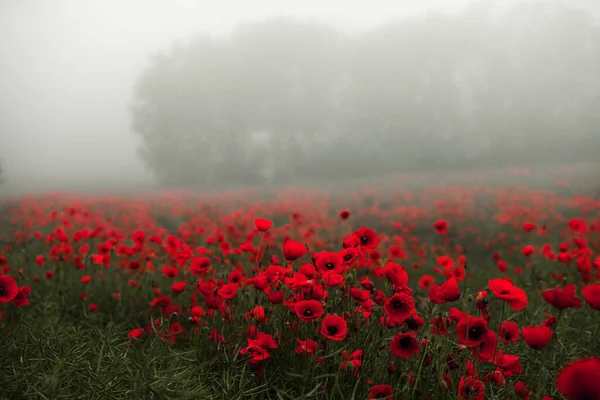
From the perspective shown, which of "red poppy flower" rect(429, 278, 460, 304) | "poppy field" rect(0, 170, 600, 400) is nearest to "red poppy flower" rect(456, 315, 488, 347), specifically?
"poppy field" rect(0, 170, 600, 400)

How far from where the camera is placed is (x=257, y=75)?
914 inches

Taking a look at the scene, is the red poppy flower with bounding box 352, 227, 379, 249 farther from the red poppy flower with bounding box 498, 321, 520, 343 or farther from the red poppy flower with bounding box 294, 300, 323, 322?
the red poppy flower with bounding box 498, 321, 520, 343

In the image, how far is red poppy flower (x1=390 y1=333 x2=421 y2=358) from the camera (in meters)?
1.66

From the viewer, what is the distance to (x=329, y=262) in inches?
78.1

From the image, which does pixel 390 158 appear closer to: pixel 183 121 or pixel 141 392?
pixel 183 121

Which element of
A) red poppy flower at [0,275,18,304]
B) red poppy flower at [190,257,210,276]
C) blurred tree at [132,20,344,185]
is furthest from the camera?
blurred tree at [132,20,344,185]

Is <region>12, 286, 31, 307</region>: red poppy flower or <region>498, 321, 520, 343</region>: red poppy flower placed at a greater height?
Answer: <region>12, 286, 31, 307</region>: red poppy flower

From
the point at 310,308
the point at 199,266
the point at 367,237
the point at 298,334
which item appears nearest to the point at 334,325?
the point at 310,308

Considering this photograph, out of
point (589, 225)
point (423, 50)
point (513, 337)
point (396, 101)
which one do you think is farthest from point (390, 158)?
point (513, 337)

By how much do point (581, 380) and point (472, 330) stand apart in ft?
2.20

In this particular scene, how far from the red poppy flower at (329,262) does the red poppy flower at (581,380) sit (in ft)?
3.58

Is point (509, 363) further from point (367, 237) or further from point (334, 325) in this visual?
point (367, 237)

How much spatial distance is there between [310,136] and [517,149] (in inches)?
422

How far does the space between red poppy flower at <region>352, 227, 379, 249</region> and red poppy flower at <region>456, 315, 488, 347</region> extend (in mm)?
659
